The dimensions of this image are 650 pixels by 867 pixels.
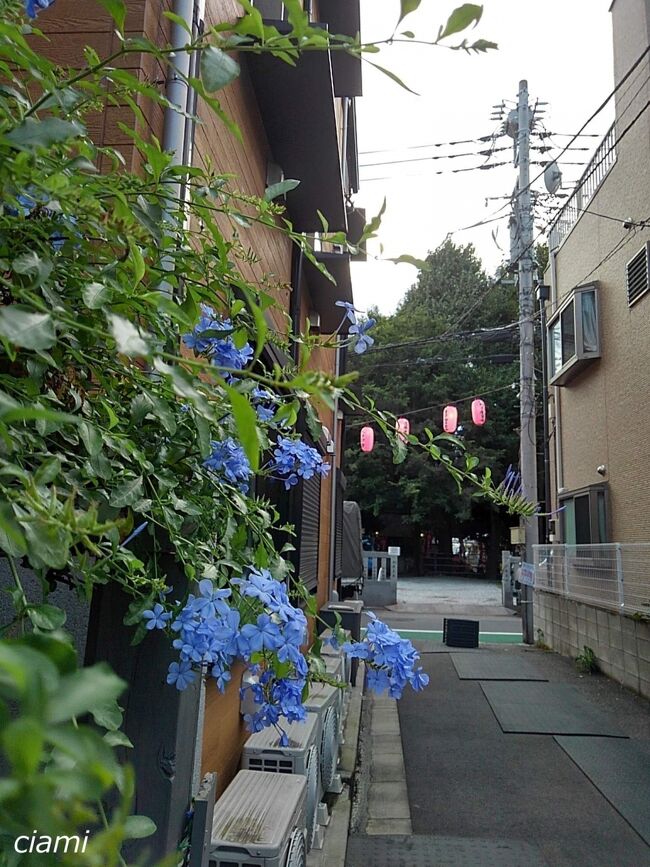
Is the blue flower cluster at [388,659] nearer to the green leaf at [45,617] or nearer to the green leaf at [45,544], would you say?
the green leaf at [45,617]

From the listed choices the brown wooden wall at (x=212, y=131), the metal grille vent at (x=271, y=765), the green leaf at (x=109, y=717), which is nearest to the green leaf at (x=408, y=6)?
the brown wooden wall at (x=212, y=131)

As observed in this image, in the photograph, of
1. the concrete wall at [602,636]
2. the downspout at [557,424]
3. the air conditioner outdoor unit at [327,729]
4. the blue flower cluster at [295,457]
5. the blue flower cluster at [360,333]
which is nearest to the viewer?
the blue flower cluster at [295,457]

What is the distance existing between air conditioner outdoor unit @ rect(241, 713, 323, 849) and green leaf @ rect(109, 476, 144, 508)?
6.97ft

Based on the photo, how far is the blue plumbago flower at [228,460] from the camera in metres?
1.45

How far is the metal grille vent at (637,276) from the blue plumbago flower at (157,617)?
9.12 m

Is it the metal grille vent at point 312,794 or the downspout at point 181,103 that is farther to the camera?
the metal grille vent at point 312,794

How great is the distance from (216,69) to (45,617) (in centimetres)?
77

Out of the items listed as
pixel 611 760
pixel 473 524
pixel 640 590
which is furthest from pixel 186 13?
pixel 473 524

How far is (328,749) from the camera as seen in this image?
4.01m

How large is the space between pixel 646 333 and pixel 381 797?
701 cm

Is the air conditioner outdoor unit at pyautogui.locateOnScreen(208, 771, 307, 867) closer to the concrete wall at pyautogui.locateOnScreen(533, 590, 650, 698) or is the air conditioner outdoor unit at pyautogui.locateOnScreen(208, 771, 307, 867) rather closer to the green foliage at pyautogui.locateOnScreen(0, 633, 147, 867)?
the green foliage at pyautogui.locateOnScreen(0, 633, 147, 867)

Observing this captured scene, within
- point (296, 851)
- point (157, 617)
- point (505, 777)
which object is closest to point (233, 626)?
point (157, 617)

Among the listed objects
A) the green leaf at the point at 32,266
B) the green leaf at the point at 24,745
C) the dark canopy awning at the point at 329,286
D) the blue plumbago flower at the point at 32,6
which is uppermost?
the dark canopy awning at the point at 329,286

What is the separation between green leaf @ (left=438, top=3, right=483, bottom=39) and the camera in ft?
2.73
